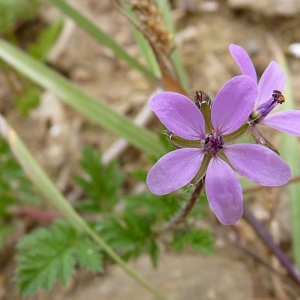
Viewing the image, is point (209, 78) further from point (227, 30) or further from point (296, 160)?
point (296, 160)

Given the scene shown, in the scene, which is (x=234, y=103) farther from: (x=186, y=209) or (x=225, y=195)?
(x=186, y=209)

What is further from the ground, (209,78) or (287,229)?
(209,78)

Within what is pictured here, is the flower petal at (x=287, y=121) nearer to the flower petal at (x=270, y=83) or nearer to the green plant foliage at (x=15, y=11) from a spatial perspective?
the flower petal at (x=270, y=83)

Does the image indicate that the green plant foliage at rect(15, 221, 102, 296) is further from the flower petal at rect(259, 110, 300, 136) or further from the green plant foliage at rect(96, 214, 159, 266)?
the flower petal at rect(259, 110, 300, 136)

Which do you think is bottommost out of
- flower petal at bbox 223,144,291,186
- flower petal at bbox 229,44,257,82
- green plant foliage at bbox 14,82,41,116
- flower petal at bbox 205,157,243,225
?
green plant foliage at bbox 14,82,41,116

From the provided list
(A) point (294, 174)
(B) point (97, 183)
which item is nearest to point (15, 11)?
(B) point (97, 183)

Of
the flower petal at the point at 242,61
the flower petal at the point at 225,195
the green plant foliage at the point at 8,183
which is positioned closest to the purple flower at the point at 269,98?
the flower petal at the point at 242,61

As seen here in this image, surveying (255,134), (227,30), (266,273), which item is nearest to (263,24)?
(227,30)

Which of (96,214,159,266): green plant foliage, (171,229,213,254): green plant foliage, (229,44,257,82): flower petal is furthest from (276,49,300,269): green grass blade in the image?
(229,44,257,82): flower petal
